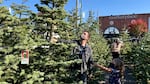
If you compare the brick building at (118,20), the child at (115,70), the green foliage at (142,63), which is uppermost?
the child at (115,70)

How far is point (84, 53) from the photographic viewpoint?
8914 mm

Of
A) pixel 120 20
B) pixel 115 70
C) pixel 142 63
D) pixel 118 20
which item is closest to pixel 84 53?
pixel 115 70

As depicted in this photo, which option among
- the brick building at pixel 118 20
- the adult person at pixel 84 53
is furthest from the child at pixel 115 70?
the brick building at pixel 118 20

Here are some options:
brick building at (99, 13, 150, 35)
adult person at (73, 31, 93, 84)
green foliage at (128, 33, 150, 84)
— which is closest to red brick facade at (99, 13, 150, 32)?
brick building at (99, 13, 150, 35)

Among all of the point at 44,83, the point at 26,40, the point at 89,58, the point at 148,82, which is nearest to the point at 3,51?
the point at 26,40

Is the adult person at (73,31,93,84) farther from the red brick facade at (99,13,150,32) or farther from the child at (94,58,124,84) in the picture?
the red brick facade at (99,13,150,32)

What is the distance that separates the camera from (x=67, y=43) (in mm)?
9766

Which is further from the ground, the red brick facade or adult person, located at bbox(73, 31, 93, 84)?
adult person, located at bbox(73, 31, 93, 84)

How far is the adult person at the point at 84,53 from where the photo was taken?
348 inches

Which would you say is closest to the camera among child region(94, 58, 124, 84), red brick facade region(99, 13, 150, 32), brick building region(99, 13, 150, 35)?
child region(94, 58, 124, 84)

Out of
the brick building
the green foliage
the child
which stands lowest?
the brick building

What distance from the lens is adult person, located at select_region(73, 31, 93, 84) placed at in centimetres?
884

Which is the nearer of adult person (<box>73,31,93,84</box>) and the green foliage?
adult person (<box>73,31,93,84</box>)

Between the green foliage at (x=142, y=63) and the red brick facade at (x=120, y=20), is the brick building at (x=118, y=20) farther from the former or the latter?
A: the green foliage at (x=142, y=63)
